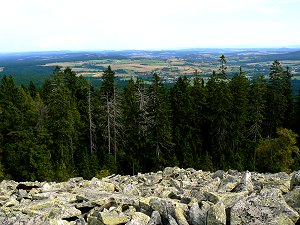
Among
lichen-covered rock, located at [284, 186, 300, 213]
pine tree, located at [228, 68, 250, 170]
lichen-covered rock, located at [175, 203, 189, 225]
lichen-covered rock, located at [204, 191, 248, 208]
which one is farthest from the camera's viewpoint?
pine tree, located at [228, 68, 250, 170]

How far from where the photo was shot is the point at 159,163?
40719 millimetres

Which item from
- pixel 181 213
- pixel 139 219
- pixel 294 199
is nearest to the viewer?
pixel 139 219

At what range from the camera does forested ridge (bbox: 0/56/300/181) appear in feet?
125

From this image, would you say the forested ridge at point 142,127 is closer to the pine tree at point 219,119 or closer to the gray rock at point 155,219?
the pine tree at point 219,119

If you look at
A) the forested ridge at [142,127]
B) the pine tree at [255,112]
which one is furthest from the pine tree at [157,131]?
the pine tree at [255,112]

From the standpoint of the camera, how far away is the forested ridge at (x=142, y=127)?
1501 inches

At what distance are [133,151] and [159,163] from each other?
13.0 feet

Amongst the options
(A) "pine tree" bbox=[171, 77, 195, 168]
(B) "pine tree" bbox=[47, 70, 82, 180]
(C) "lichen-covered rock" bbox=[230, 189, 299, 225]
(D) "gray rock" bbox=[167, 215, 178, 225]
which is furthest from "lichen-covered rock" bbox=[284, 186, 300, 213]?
(B) "pine tree" bbox=[47, 70, 82, 180]

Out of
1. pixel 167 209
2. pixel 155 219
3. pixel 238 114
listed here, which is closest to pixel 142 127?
pixel 238 114

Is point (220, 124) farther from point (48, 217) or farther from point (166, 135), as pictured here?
point (48, 217)

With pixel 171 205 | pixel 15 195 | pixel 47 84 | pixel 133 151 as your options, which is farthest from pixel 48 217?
pixel 47 84

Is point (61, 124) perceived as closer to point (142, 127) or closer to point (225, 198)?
point (142, 127)

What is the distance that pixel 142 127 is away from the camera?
43062mm

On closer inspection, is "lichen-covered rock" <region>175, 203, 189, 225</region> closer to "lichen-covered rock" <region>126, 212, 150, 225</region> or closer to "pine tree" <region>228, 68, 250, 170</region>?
"lichen-covered rock" <region>126, 212, 150, 225</region>
